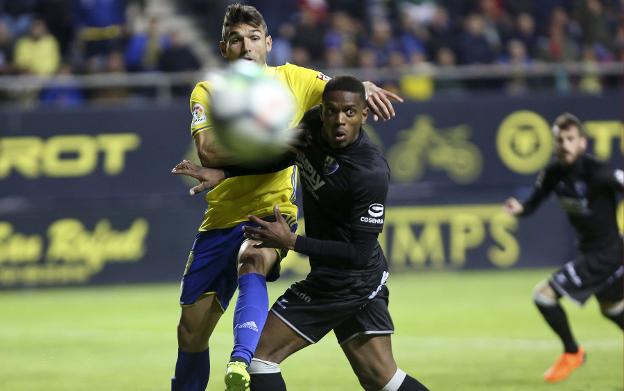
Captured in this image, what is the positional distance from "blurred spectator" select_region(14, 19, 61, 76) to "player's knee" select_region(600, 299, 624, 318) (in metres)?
9.01

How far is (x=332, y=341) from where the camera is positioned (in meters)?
11.6

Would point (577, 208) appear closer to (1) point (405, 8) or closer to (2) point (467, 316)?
(2) point (467, 316)

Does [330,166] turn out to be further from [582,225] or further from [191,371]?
[582,225]

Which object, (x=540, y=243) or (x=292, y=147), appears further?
(x=540, y=243)

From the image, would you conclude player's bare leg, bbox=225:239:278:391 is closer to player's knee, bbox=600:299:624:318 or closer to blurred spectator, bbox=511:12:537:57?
player's knee, bbox=600:299:624:318

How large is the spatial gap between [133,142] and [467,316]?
563 cm

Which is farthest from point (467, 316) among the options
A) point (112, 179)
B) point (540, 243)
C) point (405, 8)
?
point (405, 8)

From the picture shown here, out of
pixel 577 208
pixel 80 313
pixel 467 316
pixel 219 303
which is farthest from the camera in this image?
pixel 80 313

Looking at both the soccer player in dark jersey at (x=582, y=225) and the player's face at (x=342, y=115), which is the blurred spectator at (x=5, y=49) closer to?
the soccer player in dark jersey at (x=582, y=225)

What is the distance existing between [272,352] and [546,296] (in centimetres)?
387

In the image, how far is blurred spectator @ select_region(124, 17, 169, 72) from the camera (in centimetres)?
1627

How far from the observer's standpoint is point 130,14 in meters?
17.1

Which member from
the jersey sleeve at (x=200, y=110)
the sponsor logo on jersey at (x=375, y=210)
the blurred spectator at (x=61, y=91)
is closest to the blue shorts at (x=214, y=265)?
the jersey sleeve at (x=200, y=110)

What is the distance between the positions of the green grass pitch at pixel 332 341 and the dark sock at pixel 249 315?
2643 mm
